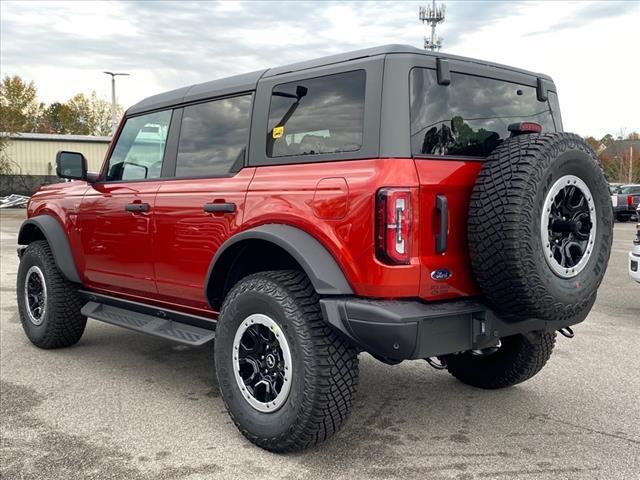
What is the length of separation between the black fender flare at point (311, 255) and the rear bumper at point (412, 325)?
2.6 inches

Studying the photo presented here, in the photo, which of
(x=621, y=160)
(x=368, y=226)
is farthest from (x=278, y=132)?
(x=621, y=160)

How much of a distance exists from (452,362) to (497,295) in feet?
5.28

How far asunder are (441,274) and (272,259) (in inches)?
42.0

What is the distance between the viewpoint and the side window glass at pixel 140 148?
454 centimetres

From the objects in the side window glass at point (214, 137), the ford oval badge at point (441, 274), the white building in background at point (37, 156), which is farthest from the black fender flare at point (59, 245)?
the white building in background at point (37, 156)

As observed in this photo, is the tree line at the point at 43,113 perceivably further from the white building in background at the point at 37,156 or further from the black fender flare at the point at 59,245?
the black fender flare at the point at 59,245

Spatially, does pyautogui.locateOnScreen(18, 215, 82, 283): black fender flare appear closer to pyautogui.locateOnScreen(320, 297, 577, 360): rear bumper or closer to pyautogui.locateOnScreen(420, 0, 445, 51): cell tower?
pyautogui.locateOnScreen(320, 297, 577, 360): rear bumper

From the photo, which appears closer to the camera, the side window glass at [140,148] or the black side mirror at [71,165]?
the side window glass at [140,148]

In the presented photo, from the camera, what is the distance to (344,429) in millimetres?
3662

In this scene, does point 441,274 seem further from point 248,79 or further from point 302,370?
point 248,79

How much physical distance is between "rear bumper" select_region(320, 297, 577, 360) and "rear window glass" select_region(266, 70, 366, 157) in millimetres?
781

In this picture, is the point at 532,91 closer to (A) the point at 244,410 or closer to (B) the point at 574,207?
(B) the point at 574,207

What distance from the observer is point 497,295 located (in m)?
3.06

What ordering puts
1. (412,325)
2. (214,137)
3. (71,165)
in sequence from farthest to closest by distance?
(71,165)
(214,137)
(412,325)
